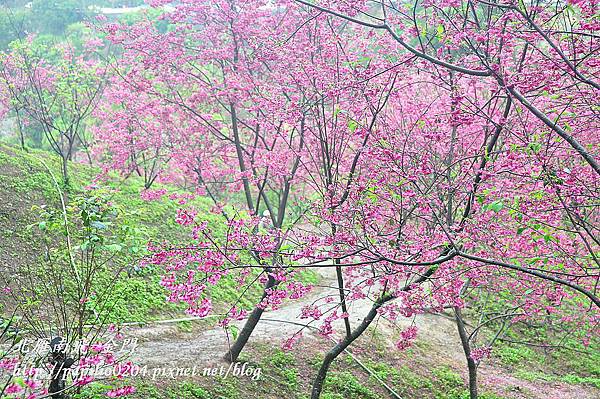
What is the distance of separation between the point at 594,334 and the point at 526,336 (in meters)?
1.39

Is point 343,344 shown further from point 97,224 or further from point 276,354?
point 97,224

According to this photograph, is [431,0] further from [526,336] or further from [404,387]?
[526,336]

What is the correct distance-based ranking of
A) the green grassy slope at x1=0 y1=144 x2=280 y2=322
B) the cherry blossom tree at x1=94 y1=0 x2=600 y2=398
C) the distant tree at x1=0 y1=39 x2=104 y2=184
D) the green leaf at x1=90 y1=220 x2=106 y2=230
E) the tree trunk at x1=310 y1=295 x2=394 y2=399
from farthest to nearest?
the distant tree at x1=0 y1=39 x2=104 y2=184, the green grassy slope at x1=0 y1=144 x2=280 y2=322, the tree trunk at x1=310 y1=295 x2=394 y2=399, the green leaf at x1=90 y1=220 x2=106 y2=230, the cherry blossom tree at x1=94 y1=0 x2=600 y2=398

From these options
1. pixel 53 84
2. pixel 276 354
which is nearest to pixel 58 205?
pixel 53 84

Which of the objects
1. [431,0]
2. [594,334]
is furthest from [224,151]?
[594,334]

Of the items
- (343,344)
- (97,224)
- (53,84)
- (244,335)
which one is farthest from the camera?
(53,84)

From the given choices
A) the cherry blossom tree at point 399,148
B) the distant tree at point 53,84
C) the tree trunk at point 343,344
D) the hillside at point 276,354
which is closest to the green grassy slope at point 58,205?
the hillside at point 276,354

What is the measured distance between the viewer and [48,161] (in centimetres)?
1199

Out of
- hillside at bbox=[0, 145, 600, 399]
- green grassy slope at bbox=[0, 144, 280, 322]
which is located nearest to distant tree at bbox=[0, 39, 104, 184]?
green grassy slope at bbox=[0, 144, 280, 322]

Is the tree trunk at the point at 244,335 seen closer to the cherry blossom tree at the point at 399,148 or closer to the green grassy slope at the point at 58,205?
the cherry blossom tree at the point at 399,148

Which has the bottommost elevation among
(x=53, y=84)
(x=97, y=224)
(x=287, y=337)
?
(x=287, y=337)

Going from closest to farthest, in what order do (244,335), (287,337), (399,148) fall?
(399,148), (244,335), (287,337)

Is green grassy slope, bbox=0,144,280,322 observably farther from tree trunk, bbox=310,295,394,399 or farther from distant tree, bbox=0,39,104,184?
tree trunk, bbox=310,295,394,399

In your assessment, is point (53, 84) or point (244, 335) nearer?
point (244, 335)
